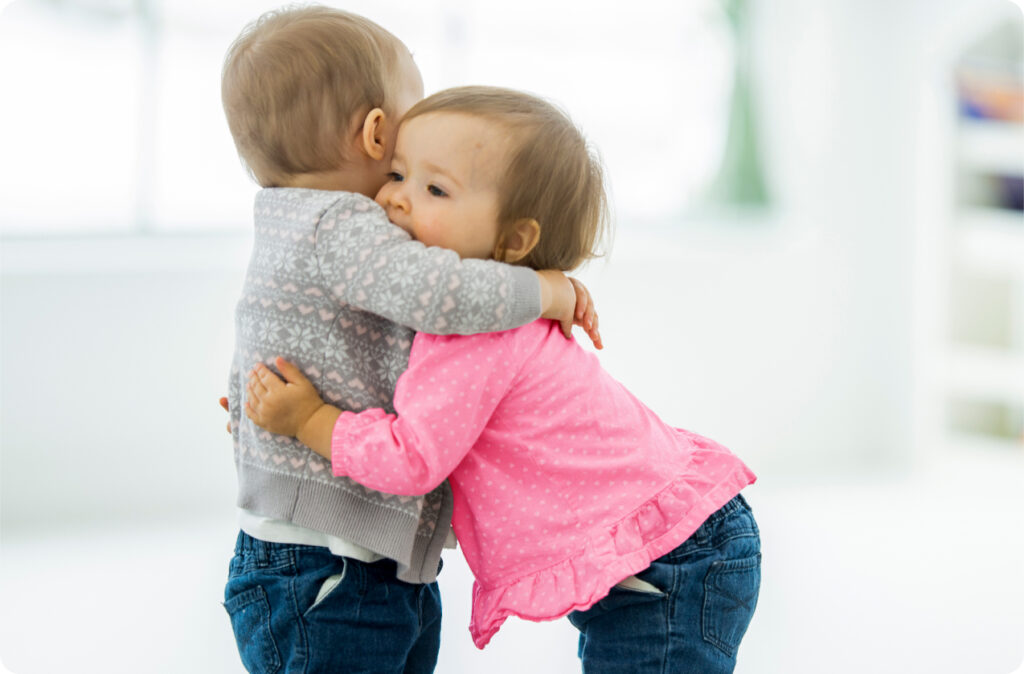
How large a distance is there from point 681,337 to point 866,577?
40.4 inches

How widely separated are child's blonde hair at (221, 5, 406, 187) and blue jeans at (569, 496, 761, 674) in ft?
1.97

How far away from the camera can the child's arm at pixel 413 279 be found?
0.94 metres

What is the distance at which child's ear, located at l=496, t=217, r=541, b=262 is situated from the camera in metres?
1.04

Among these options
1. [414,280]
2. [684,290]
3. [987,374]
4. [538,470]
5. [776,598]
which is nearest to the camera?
[414,280]

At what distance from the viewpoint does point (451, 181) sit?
1.01 meters

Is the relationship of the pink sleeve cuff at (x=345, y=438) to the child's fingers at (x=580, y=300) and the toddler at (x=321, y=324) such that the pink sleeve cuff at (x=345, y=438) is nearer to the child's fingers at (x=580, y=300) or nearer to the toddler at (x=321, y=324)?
the toddler at (x=321, y=324)

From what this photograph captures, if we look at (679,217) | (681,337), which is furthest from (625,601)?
(679,217)

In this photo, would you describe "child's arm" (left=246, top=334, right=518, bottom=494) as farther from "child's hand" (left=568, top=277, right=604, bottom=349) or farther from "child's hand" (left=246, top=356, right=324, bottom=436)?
"child's hand" (left=568, top=277, right=604, bottom=349)

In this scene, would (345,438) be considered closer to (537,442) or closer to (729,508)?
(537,442)

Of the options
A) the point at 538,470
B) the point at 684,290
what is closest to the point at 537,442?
the point at 538,470

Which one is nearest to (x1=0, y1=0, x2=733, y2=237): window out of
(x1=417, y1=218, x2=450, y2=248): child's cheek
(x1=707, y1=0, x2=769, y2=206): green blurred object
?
(x1=707, y1=0, x2=769, y2=206): green blurred object

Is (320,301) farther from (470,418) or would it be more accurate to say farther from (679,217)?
(679,217)

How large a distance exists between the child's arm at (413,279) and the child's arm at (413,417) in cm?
4

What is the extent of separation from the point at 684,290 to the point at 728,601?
188 cm
